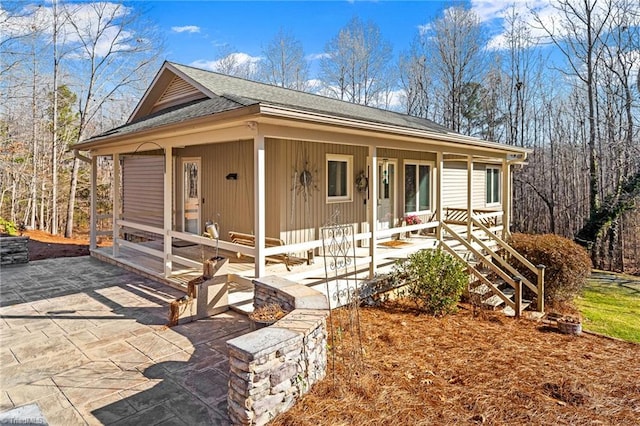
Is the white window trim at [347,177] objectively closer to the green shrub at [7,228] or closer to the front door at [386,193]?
the front door at [386,193]

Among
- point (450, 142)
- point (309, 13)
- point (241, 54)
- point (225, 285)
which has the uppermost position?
point (241, 54)

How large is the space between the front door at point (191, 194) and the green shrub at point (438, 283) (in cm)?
565

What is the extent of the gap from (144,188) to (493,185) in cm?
1316

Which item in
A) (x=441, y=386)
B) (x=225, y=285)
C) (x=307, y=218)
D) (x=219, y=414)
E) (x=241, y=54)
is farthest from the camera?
(x=241, y=54)

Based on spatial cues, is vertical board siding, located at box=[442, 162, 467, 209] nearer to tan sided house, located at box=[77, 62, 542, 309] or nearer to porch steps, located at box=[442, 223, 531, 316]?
tan sided house, located at box=[77, 62, 542, 309]

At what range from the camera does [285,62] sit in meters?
25.5

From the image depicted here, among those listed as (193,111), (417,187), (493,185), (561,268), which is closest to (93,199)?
(193,111)

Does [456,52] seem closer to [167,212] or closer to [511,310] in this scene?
[511,310]

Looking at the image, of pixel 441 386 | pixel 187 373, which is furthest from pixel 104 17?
pixel 441 386

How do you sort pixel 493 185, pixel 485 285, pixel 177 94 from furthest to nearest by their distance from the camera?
pixel 493 185 → pixel 177 94 → pixel 485 285

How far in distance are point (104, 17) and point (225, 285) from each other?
722 inches

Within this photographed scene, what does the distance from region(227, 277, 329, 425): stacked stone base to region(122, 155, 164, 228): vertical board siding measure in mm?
8089

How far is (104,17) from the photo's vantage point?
18.0 metres

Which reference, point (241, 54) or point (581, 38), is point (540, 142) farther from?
point (241, 54)
